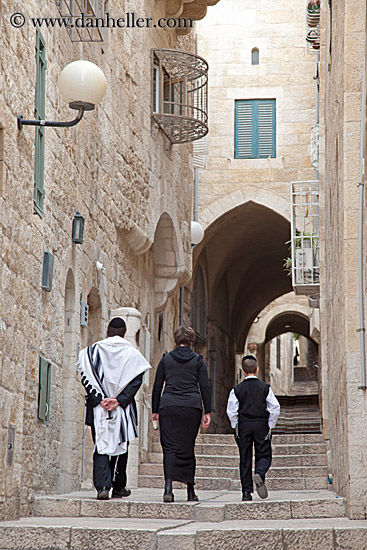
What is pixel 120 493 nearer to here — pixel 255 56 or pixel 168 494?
pixel 168 494

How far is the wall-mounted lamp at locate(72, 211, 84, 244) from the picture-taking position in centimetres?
989

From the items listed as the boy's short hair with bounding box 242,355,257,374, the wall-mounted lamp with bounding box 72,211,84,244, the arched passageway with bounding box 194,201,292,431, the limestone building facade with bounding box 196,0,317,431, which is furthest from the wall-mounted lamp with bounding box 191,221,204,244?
the boy's short hair with bounding box 242,355,257,374

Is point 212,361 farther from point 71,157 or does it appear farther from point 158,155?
point 71,157

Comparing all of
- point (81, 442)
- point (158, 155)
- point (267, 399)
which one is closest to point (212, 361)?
point (158, 155)

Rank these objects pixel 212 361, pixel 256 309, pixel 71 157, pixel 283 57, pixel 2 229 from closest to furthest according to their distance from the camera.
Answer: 1. pixel 2 229
2. pixel 71 157
3. pixel 283 57
4. pixel 212 361
5. pixel 256 309

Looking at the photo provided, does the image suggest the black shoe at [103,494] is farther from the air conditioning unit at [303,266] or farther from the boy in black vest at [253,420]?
the air conditioning unit at [303,266]

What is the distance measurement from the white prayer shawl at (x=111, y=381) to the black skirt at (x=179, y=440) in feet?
0.91

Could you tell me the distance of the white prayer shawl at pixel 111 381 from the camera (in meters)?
7.77

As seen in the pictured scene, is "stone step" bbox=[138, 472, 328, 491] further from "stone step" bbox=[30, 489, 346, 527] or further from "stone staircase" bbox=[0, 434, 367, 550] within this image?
"stone step" bbox=[30, 489, 346, 527]

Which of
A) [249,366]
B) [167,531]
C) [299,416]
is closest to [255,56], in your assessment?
[299,416]

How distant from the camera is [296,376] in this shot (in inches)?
2149

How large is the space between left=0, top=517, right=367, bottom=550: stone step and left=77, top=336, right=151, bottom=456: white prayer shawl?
4.97ft

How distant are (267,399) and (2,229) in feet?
9.77

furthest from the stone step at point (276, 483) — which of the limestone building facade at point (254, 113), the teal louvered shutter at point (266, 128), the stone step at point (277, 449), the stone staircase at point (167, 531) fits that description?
the teal louvered shutter at point (266, 128)
